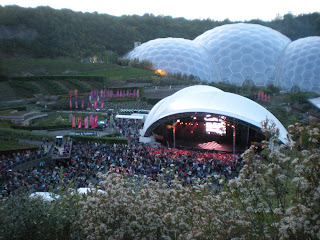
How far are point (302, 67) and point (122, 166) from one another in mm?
30841

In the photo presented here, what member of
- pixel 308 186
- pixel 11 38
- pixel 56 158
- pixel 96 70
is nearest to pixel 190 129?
pixel 56 158

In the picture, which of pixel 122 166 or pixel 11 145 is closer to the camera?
pixel 122 166

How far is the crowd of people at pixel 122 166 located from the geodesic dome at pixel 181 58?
913 inches

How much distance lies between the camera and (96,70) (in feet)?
156

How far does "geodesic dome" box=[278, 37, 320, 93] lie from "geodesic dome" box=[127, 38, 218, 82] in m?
8.39

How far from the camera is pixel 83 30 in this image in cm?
6650

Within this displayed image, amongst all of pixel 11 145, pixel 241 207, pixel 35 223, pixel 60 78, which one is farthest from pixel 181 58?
pixel 241 207

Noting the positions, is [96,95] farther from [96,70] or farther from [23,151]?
[23,151]

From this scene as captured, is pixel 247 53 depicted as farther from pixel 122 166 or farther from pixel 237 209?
pixel 237 209

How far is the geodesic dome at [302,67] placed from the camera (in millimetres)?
35844

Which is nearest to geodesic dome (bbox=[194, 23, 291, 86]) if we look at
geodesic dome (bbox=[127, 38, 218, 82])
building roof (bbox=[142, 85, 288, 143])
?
geodesic dome (bbox=[127, 38, 218, 82])

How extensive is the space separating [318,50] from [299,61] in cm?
272

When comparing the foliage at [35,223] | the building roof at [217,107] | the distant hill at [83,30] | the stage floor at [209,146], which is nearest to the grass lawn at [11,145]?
the building roof at [217,107]

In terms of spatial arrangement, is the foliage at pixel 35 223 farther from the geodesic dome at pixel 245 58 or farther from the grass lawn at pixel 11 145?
the geodesic dome at pixel 245 58
